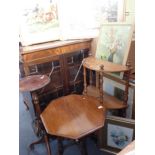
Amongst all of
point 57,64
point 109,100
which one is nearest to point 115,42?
point 109,100

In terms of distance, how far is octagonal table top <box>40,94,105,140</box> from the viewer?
56.6 inches

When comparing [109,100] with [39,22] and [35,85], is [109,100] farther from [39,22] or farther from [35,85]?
[39,22]

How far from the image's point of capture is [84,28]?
2.36 metres

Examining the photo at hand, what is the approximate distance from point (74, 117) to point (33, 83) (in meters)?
0.56

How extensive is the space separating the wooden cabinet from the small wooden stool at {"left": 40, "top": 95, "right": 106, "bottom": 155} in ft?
1.93

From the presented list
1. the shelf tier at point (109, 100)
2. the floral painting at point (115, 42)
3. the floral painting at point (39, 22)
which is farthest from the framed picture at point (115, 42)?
the floral painting at point (39, 22)

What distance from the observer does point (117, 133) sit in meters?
1.82

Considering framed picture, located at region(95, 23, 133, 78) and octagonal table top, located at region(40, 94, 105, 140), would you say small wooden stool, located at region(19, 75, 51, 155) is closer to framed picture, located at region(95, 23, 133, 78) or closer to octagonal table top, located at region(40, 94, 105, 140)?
octagonal table top, located at region(40, 94, 105, 140)

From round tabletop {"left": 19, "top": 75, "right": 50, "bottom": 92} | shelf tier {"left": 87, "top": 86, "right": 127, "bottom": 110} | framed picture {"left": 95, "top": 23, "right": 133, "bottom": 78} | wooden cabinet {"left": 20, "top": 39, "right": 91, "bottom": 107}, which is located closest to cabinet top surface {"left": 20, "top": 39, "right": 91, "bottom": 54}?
wooden cabinet {"left": 20, "top": 39, "right": 91, "bottom": 107}

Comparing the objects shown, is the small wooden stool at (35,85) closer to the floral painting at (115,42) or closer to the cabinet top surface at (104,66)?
the cabinet top surface at (104,66)
